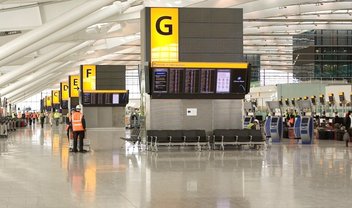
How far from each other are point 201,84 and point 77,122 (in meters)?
4.23

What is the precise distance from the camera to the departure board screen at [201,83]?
21.5 metres

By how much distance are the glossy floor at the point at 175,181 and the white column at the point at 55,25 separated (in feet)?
27.1

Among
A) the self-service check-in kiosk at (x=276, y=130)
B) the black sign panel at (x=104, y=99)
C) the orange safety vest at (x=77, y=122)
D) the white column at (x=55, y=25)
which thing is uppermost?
the white column at (x=55, y=25)

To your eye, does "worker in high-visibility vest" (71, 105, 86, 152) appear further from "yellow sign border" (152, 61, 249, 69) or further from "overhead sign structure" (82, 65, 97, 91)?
"overhead sign structure" (82, 65, 97, 91)

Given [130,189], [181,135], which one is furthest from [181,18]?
[130,189]

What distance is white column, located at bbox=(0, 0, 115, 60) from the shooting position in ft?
83.9

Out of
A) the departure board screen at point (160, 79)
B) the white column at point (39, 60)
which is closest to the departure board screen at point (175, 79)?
the departure board screen at point (160, 79)

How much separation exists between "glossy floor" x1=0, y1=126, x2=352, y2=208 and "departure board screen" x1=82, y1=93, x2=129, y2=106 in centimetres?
2908

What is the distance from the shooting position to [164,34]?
871 inches

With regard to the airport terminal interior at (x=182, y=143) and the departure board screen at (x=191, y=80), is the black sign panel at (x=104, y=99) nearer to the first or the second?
the airport terminal interior at (x=182, y=143)

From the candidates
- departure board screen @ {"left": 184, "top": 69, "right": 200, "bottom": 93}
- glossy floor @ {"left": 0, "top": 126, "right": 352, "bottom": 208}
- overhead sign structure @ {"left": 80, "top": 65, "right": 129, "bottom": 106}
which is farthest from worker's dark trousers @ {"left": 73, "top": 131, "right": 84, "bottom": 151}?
overhead sign structure @ {"left": 80, "top": 65, "right": 129, "bottom": 106}

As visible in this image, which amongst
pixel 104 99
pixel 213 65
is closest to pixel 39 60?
pixel 104 99

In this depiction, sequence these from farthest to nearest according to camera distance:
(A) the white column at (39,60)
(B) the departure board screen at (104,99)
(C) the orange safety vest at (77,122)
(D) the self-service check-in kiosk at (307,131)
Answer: (B) the departure board screen at (104,99), (A) the white column at (39,60), (D) the self-service check-in kiosk at (307,131), (C) the orange safety vest at (77,122)

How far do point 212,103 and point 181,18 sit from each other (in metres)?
3.09
